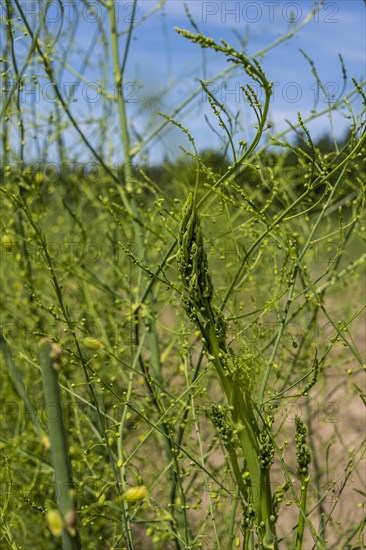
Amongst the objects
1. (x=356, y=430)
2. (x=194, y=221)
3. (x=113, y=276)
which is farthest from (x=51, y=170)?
(x=356, y=430)

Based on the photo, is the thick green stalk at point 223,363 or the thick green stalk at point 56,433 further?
the thick green stalk at point 223,363

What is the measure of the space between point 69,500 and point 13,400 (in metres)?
2.12

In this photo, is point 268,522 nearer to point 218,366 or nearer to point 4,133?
point 218,366

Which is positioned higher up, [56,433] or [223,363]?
[223,363]

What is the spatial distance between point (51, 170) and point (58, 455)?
2.13 metres

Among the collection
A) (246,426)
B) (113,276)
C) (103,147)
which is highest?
(103,147)

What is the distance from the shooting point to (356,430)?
3535 mm

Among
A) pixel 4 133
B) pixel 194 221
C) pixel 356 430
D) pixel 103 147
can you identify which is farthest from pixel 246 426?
pixel 356 430

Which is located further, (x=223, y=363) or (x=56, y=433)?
(x=223, y=363)

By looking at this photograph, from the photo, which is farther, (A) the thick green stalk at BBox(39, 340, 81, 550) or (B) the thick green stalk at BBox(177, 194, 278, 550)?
(B) the thick green stalk at BBox(177, 194, 278, 550)

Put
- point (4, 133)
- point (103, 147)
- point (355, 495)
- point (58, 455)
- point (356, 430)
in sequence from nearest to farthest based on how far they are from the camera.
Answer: point (58, 455), point (4, 133), point (103, 147), point (355, 495), point (356, 430)

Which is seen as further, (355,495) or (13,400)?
(355,495)

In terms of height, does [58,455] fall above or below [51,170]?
below

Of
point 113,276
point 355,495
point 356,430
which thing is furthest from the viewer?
point 356,430
